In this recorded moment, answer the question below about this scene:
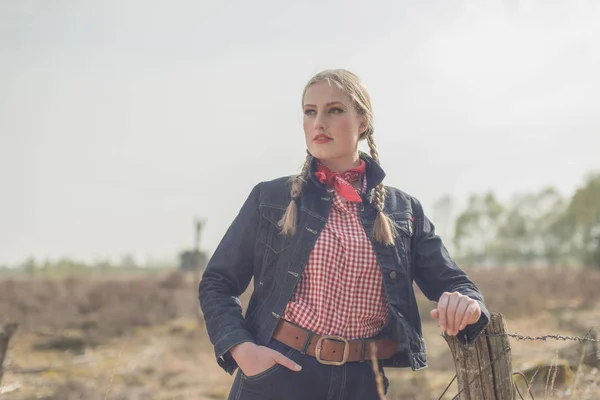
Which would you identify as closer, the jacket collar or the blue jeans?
the blue jeans

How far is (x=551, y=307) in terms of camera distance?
61.6ft

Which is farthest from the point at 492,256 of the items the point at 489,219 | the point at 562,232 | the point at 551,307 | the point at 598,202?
the point at 551,307

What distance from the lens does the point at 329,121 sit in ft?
8.29

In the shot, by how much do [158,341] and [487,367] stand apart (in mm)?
13626

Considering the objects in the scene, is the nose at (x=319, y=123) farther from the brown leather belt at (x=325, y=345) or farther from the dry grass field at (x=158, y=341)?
the dry grass field at (x=158, y=341)

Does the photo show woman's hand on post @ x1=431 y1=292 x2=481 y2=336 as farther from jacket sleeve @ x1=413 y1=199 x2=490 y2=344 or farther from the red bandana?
the red bandana

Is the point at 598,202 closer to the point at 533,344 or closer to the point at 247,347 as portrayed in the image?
the point at 533,344

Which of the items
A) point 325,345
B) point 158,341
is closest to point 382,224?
point 325,345

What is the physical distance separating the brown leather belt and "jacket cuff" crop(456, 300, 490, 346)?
0.33m

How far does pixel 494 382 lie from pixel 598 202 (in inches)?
1759

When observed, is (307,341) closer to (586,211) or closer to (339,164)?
(339,164)

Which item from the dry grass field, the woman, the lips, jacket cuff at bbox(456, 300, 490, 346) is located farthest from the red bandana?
the dry grass field

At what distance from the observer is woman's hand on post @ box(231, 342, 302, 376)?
7.44ft

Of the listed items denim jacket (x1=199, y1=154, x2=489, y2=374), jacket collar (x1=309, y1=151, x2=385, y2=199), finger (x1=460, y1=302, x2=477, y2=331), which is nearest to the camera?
finger (x1=460, y1=302, x2=477, y2=331)
